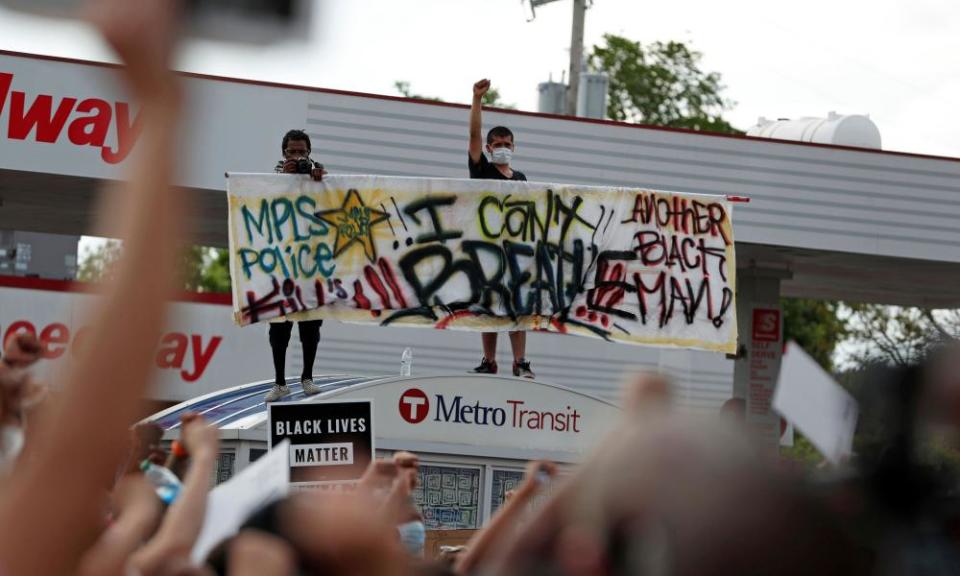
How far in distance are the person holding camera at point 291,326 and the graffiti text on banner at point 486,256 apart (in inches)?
3.6

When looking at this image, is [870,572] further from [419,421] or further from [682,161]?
[682,161]

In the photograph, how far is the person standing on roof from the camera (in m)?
10.8

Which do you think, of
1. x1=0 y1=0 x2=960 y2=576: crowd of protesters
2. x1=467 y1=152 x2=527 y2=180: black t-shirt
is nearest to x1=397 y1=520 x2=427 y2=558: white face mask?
x1=0 y1=0 x2=960 y2=576: crowd of protesters

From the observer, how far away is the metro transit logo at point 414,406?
34.3 ft

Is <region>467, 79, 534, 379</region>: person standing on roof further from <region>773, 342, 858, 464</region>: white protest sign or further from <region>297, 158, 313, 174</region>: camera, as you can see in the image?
<region>773, 342, 858, 464</region>: white protest sign

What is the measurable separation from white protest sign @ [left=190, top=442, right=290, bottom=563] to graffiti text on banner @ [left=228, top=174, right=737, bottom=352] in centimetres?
706

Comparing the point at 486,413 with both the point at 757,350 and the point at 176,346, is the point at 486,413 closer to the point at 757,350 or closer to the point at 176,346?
the point at 757,350

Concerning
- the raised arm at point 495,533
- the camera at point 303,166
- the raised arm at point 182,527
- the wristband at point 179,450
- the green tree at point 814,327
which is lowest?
the green tree at point 814,327

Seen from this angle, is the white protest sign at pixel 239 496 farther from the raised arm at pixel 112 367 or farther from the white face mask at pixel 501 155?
the white face mask at pixel 501 155

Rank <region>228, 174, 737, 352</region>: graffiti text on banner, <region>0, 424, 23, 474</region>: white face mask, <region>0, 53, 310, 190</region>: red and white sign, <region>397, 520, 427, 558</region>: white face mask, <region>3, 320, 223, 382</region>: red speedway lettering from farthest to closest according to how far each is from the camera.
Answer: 1. <region>3, 320, 223, 382</region>: red speedway lettering
2. <region>0, 53, 310, 190</region>: red and white sign
3. <region>228, 174, 737, 352</region>: graffiti text on banner
4. <region>397, 520, 427, 558</region>: white face mask
5. <region>0, 424, 23, 474</region>: white face mask

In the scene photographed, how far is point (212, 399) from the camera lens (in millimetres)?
11930

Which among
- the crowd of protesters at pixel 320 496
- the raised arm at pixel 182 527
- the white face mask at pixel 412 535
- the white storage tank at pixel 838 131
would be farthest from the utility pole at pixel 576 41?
the crowd of protesters at pixel 320 496

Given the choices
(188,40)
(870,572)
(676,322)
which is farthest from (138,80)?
(676,322)

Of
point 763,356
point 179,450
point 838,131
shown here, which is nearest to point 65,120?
point 763,356
